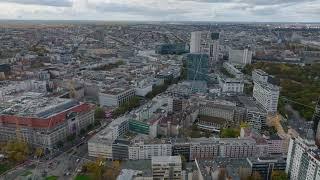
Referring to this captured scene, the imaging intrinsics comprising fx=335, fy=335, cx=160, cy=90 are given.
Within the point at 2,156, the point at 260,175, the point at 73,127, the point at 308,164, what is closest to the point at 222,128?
the point at 260,175

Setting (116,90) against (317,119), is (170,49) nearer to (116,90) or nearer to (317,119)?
(116,90)

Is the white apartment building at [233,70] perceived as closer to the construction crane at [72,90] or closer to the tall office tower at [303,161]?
the construction crane at [72,90]

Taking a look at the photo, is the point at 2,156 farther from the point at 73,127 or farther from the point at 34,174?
the point at 73,127

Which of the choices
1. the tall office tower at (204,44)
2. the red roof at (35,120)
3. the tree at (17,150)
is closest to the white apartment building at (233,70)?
the tall office tower at (204,44)

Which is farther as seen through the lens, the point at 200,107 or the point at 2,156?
the point at 200,107

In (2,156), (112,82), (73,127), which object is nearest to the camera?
(2,156)

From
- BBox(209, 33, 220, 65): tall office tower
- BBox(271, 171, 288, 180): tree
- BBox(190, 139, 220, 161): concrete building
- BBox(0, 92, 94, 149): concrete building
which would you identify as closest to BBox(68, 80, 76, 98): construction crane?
BBox(0, 92, 94, 149): concrete building

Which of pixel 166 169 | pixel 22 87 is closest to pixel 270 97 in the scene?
pixel 166 169
